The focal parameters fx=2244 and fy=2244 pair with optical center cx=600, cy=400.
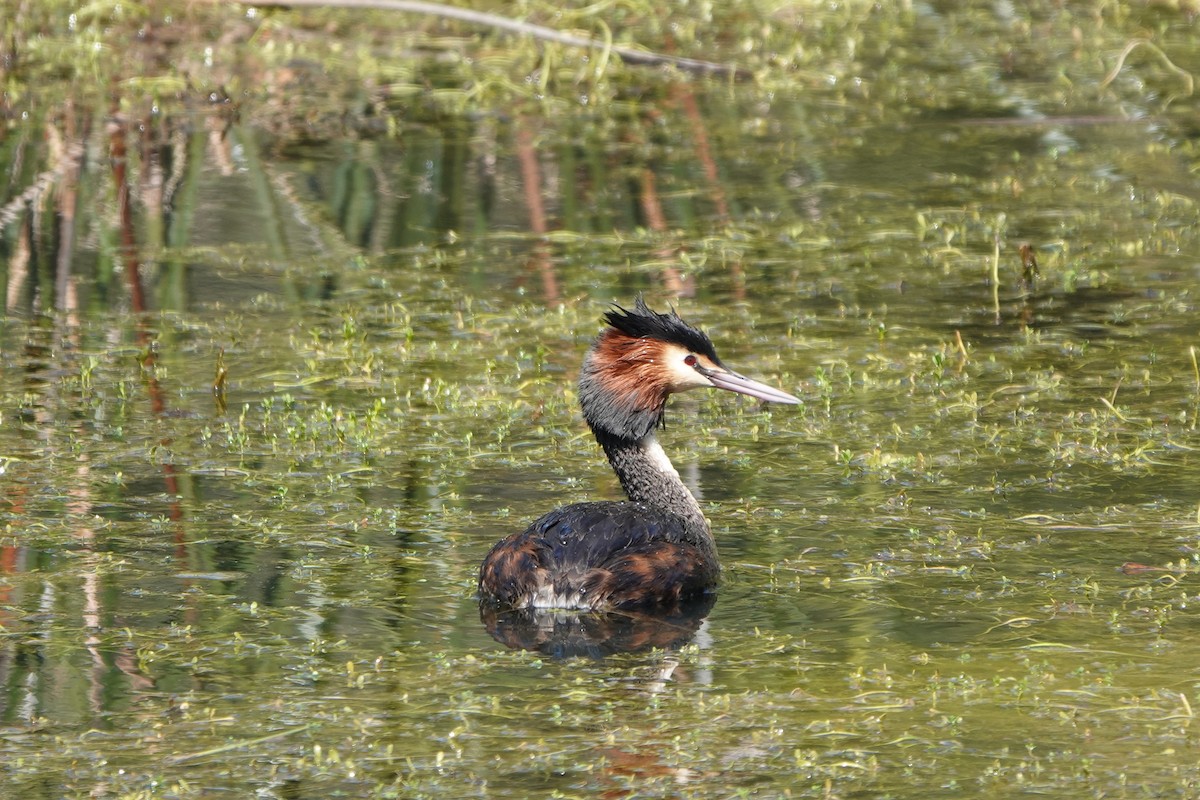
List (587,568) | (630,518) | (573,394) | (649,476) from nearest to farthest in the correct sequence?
1. (587,568)
2. (630,518)
3. (649,476)
4. (573,394)

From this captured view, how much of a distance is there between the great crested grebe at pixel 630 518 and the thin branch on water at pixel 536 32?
735cm

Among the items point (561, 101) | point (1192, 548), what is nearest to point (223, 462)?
point (1192, 548)

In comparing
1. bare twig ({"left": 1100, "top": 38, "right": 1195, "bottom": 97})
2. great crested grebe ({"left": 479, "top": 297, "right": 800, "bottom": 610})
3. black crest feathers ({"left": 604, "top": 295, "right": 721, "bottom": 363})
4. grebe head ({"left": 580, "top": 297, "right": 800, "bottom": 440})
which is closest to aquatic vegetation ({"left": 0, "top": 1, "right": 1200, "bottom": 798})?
bare twig ({"left": 1100, "top": 38, "right": 1195, "bottom": 97})

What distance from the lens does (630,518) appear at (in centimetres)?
690

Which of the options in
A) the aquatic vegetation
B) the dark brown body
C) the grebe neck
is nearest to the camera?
the aquatic vegetation

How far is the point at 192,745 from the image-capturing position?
18.0 feet

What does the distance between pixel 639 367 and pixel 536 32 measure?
7714 millimetres

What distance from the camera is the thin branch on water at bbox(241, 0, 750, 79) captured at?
14.5m

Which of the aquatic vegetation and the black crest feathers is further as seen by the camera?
the black crest feathers

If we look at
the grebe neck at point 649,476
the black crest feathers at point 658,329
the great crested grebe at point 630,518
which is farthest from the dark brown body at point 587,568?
the black crest feathers at point 658,329

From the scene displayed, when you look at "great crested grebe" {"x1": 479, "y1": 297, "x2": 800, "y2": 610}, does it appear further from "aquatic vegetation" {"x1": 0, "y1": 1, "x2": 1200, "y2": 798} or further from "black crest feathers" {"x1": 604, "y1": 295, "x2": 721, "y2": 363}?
"aquatic vegetation" {"x1": 0, "y1": 1, "x2": 1200, "y2": 798}

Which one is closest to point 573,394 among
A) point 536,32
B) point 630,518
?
point 630,518

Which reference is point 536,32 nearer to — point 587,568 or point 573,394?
point 573,394

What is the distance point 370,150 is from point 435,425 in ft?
17.8
